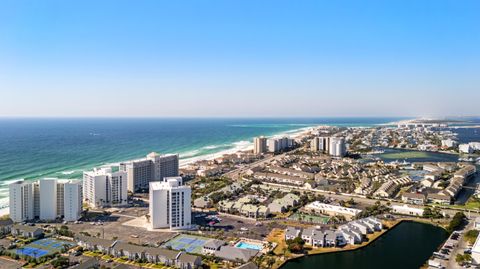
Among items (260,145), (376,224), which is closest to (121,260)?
(376,224)

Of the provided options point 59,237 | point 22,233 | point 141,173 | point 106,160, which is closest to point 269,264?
point 59,237

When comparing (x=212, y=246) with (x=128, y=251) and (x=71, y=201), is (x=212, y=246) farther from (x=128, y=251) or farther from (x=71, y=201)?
(x=71, y=201)

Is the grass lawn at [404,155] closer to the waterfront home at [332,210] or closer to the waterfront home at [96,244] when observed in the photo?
the waterfront home at [332,210]

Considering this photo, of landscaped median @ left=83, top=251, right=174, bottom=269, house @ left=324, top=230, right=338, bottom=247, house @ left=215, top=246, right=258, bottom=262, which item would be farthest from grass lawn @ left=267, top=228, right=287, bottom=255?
landscaped median @ left=83, top=251, right=174, bottom=269

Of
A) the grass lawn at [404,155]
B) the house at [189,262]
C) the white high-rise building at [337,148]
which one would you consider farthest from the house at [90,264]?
the grass lawn at [404,155]

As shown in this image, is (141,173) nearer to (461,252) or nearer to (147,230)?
(147,230)

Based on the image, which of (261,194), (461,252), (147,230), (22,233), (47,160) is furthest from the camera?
(47,160)

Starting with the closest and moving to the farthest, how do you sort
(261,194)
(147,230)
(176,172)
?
(147,230) → (261,194) → (176,172)
